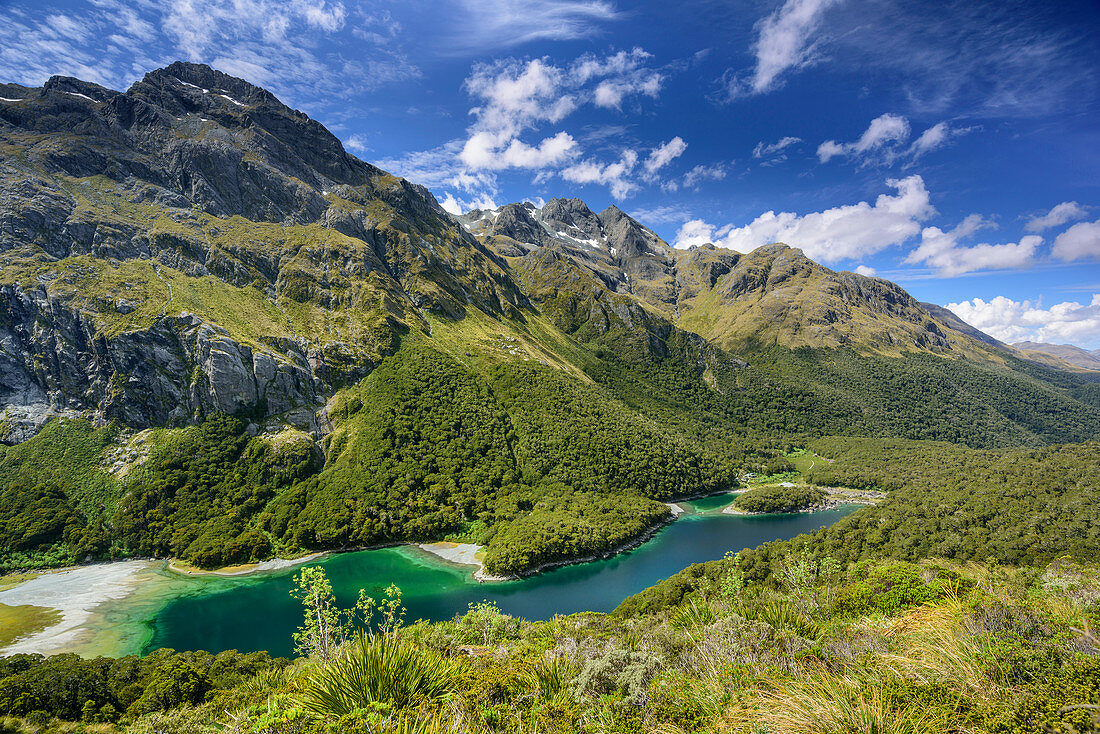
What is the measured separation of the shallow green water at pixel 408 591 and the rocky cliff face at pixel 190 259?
52776 millimetres

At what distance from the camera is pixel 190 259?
12388 cm

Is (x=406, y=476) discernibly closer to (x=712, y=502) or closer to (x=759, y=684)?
(x=712, y=502)

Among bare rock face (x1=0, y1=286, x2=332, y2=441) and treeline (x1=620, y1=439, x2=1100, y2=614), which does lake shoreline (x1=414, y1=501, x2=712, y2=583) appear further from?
bare rock face (x1=0, y1=286, x2=332, y2=441)

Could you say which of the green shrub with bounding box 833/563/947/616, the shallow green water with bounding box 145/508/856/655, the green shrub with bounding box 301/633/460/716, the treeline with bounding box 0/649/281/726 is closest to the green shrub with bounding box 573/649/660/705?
the green shrub with bounding box 301/633/460/716

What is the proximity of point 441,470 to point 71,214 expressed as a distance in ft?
434

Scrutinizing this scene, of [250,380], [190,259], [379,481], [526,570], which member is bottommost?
[526,570]

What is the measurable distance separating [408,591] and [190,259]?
420 feet

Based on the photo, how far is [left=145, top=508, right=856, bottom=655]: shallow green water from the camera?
56500mm

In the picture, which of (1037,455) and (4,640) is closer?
(4,640)

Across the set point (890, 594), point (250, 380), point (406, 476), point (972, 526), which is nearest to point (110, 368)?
point (250, 380)

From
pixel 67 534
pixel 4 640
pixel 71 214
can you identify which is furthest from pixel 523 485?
pixel 71 214

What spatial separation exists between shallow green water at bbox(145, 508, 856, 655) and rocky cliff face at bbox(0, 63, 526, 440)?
52.8m

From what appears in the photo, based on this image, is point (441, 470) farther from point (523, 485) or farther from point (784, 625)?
point (784, 625)

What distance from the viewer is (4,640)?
174 ft
